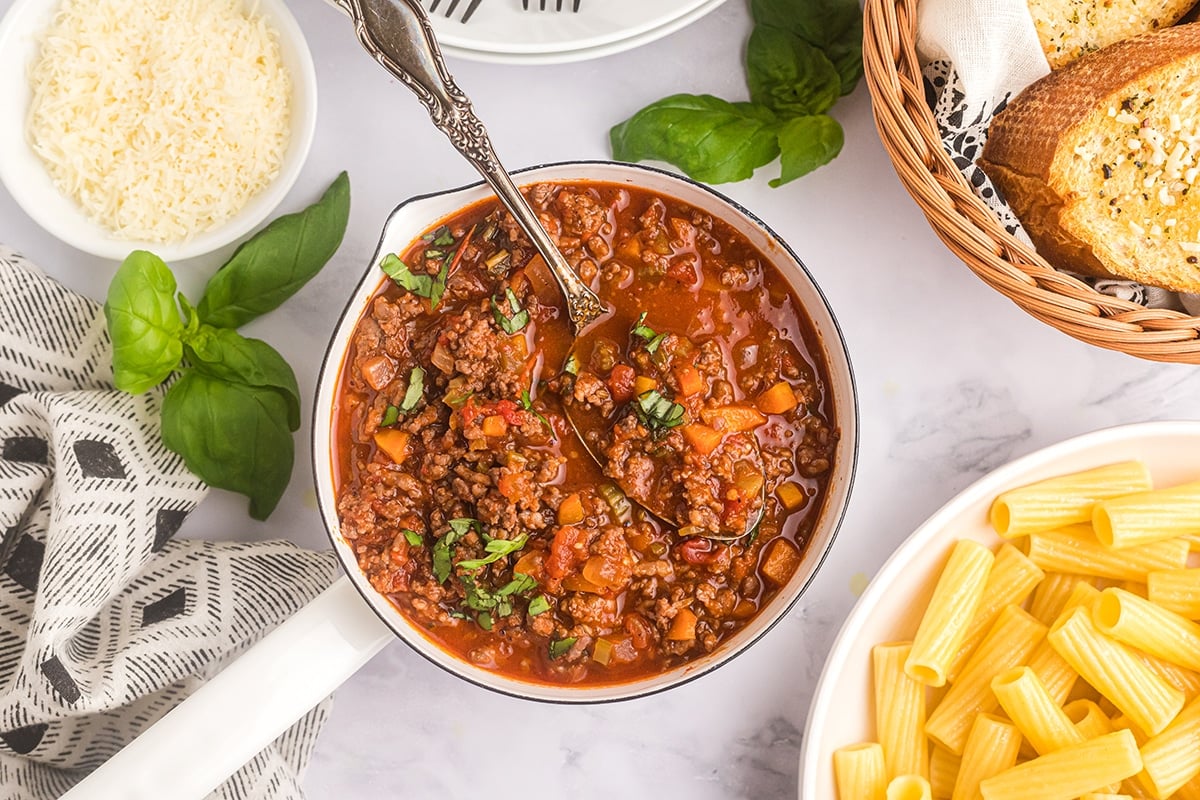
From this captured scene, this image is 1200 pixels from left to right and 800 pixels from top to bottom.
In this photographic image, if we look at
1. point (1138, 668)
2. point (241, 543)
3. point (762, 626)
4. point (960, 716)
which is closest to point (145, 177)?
point (241, 543)

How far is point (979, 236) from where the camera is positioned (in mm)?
2236

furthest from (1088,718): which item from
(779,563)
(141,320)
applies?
(141,320)

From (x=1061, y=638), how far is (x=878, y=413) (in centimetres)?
70

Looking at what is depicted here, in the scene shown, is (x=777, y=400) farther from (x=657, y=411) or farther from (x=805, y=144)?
(x=805, y=144)

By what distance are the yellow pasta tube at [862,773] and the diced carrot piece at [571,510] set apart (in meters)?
0.92

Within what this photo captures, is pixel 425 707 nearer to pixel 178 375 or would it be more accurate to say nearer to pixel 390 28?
pixel 178 375

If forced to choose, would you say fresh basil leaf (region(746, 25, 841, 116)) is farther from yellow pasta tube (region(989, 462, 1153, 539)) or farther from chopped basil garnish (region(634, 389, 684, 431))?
yellow pasta tube (region(989, 462, 1153, 539))

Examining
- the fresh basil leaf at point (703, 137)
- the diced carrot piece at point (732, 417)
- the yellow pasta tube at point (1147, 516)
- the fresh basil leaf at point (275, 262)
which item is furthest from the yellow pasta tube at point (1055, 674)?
the fresh basil leaf at point (275, 262)

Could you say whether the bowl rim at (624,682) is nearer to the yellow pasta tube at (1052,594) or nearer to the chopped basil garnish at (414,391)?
the chopped basil garnish at (414,391)

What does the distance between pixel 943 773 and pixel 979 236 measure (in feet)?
4.50

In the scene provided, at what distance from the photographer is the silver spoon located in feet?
7.08

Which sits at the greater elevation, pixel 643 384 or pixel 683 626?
pixel 643 384

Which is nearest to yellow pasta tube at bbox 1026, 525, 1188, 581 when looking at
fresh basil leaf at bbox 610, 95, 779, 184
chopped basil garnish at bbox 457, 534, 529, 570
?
fresh basil leaf at bbox 610, 95, 779, 184

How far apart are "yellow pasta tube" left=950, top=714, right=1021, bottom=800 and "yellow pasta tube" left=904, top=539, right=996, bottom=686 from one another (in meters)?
0.15
